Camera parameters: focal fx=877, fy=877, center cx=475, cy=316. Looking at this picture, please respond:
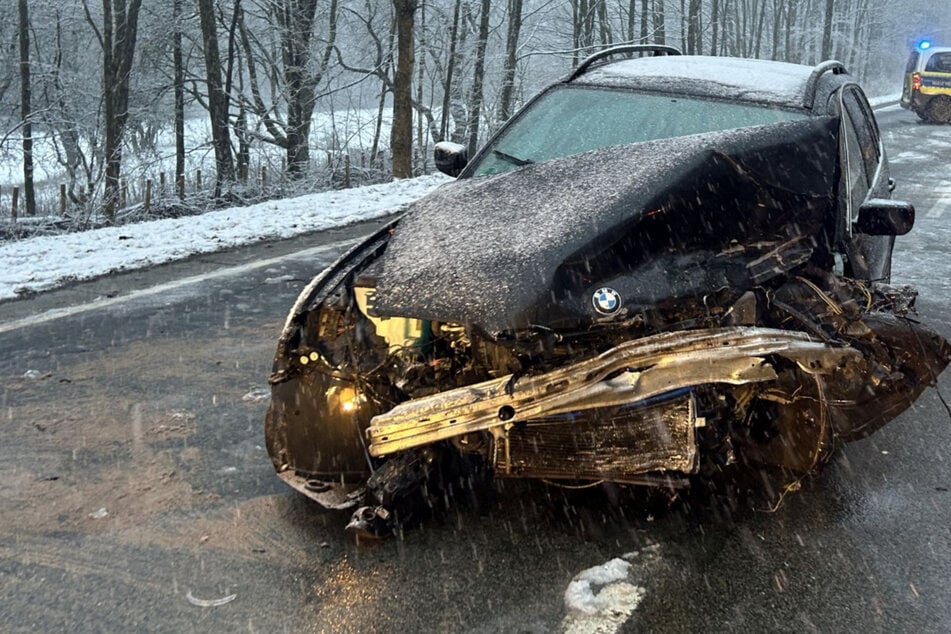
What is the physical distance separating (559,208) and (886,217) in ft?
5.77

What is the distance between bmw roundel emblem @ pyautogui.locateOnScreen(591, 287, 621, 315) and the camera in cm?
302

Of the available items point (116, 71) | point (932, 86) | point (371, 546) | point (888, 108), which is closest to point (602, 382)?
point (371, 546)

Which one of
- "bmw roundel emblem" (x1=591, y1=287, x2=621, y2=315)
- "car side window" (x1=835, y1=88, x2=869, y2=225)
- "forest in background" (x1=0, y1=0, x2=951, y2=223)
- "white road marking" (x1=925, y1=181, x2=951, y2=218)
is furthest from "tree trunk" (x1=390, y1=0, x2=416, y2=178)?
"bmw roundel emblem" (x1=591, y1=287, x2=621, y2=315)

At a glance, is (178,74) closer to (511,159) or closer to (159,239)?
(159,239)

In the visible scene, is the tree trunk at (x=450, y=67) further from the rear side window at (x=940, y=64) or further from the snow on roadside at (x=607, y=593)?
the snow on roadside at (x=607, y=593)

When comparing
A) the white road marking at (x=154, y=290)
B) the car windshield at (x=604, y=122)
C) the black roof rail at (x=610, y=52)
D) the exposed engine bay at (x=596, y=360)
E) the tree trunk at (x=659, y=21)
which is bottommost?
the white road marking at (x=154, y=290)

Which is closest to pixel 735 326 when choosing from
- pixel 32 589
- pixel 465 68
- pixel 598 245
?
pixel 598 245

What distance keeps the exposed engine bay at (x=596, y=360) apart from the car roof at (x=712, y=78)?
104 cm

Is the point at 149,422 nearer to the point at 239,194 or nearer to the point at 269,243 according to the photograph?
the point at 269,243

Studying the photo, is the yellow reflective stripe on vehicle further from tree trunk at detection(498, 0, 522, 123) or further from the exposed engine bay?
the exposed engine bay

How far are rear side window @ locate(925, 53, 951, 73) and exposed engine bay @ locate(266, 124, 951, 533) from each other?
27.7 metres

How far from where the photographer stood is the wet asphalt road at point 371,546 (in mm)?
2713

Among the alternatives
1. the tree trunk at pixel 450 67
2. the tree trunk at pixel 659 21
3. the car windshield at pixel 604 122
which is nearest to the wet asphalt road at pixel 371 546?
the car windshield at pixel 604 122

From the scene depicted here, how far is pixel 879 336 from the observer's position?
362 centimetres
